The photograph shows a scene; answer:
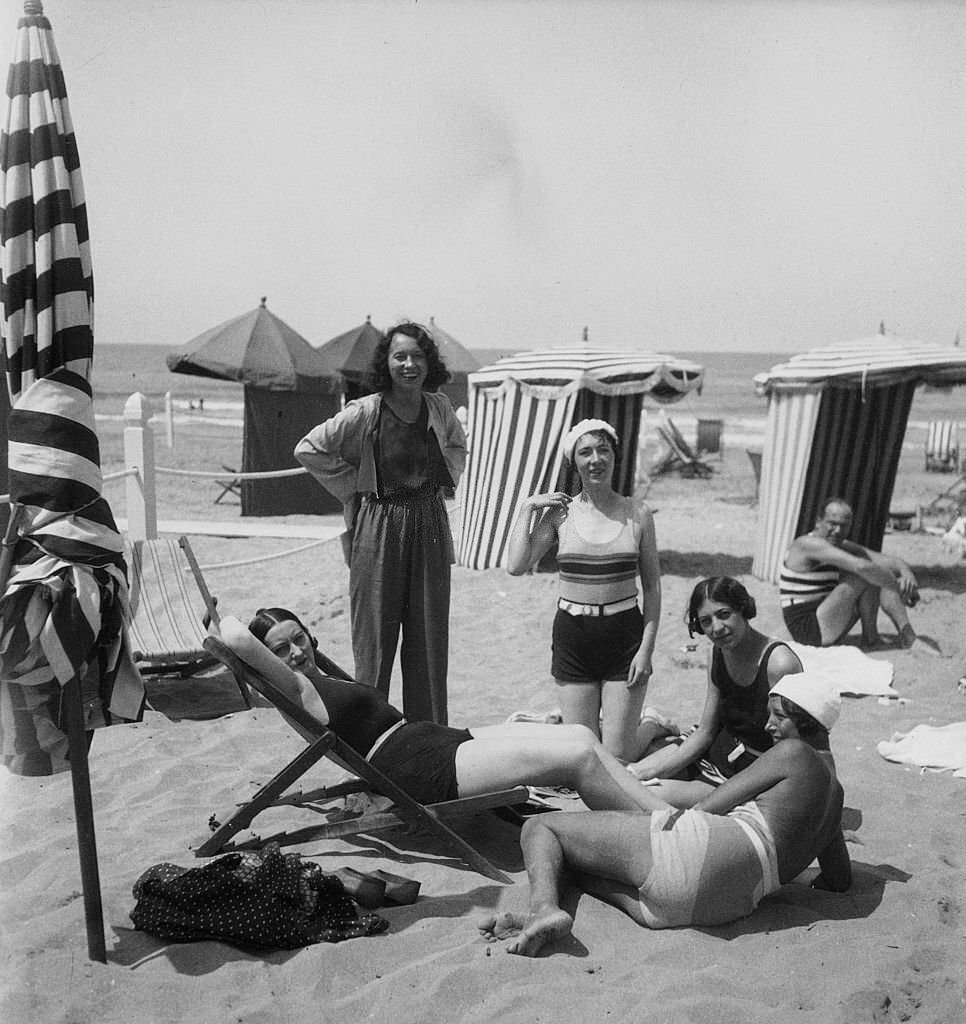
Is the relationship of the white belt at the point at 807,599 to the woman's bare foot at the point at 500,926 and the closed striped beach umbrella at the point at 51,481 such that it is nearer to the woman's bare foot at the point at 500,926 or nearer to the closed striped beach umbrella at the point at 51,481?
the woman's bare foot at the point at 500,926

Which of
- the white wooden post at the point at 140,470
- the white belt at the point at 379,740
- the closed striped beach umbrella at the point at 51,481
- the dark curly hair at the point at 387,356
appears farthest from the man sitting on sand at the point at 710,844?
the white wooden post at the point at 140,470

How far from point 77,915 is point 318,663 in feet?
4.04

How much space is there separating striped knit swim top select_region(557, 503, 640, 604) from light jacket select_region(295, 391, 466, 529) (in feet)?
1.86

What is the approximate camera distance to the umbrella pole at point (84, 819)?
271 centimetres

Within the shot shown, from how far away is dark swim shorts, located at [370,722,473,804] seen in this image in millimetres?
3443

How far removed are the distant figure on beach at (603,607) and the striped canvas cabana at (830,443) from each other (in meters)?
4.95

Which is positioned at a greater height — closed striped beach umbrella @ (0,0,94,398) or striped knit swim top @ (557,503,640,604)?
closed striped beach umbrella @ (0,0,94,398)

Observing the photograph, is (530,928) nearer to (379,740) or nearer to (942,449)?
(379,740)

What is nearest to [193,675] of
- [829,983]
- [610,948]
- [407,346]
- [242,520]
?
[407,346]

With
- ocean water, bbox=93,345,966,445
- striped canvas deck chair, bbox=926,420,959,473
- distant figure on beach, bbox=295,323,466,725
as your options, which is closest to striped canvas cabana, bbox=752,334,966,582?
distant figure on beach, bbox=295,323,466,725

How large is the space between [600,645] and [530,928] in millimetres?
1457

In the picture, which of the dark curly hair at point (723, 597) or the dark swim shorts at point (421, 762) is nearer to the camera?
the dark swim shorts at point (421, 762)

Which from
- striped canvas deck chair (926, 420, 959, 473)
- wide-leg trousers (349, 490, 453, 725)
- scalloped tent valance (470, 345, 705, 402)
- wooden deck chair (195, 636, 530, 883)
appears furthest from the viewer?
striped canvas deck chair (926, 420, 959, 473)

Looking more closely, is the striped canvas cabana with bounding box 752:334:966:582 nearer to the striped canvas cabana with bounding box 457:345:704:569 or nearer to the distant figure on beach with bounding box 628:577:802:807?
the striped canvas cabana with bounding box 457:345:704:569
